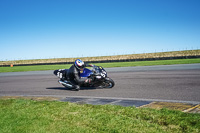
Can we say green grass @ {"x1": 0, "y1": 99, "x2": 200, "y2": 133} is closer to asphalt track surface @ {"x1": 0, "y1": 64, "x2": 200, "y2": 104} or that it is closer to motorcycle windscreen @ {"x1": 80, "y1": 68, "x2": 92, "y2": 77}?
asphalt track surface @ {"x1": 0, "y1": 64, "x2": 200, "y2": 104}

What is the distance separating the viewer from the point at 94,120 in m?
4.25

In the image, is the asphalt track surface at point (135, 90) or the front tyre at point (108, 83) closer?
the asphalt track surface at point (135, 90)

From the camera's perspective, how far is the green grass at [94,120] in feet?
12.2

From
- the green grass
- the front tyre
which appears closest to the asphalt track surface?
the front tyre

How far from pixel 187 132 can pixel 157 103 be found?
2.35m

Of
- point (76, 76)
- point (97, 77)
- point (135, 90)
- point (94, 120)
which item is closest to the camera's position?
point (94, 120)

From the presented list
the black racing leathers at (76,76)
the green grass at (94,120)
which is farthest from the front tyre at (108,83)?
the green grass at (94,120)

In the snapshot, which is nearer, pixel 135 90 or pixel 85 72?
pixel 135 90

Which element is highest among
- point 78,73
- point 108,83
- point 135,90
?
point 78,73

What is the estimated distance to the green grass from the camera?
3.73 metres

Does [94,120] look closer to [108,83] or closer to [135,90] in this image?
[135,90]

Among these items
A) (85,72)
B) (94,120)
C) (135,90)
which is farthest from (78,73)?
(94,120)

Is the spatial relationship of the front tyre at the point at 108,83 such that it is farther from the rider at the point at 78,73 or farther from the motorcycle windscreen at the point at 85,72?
the motorcycle windscreen at the point at 85,72

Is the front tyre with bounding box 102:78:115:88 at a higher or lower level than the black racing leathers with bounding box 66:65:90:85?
lower
